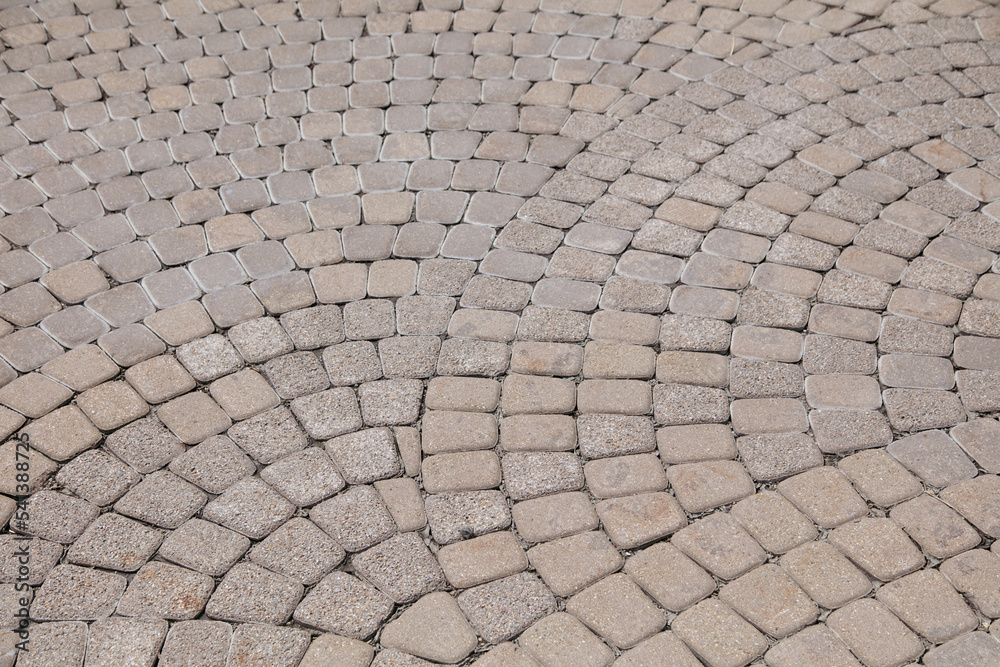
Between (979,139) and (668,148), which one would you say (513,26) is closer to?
(668,148)

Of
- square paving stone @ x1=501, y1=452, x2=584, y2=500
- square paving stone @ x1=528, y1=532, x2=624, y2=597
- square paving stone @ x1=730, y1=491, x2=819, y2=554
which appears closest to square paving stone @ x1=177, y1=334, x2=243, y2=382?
square paving stone @ x1=501, y1=452, x2=584, y2=500

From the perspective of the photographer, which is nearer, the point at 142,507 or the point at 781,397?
the point at 142,507

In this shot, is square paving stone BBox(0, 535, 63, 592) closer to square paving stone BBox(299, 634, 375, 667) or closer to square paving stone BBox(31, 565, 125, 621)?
square paving stone BBox(31, 565, 125, 621)

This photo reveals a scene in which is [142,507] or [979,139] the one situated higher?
[979,139]

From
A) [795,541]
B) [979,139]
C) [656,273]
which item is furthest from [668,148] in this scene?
[795,541]

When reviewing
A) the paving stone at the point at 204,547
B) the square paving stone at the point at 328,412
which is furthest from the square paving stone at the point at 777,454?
the paving stone at the point at 204,547

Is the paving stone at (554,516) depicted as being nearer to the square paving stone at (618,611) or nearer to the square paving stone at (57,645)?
the square paving stone at (618,611)

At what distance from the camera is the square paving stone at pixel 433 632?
217cm

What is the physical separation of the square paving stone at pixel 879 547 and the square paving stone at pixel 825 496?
0.12 ft

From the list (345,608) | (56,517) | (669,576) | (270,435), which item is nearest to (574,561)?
(669,576)

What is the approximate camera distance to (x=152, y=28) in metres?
4.57

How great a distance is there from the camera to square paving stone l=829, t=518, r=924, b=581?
2.28 metres

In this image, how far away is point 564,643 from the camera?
2.17 m

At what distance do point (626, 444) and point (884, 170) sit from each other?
6.03ft
